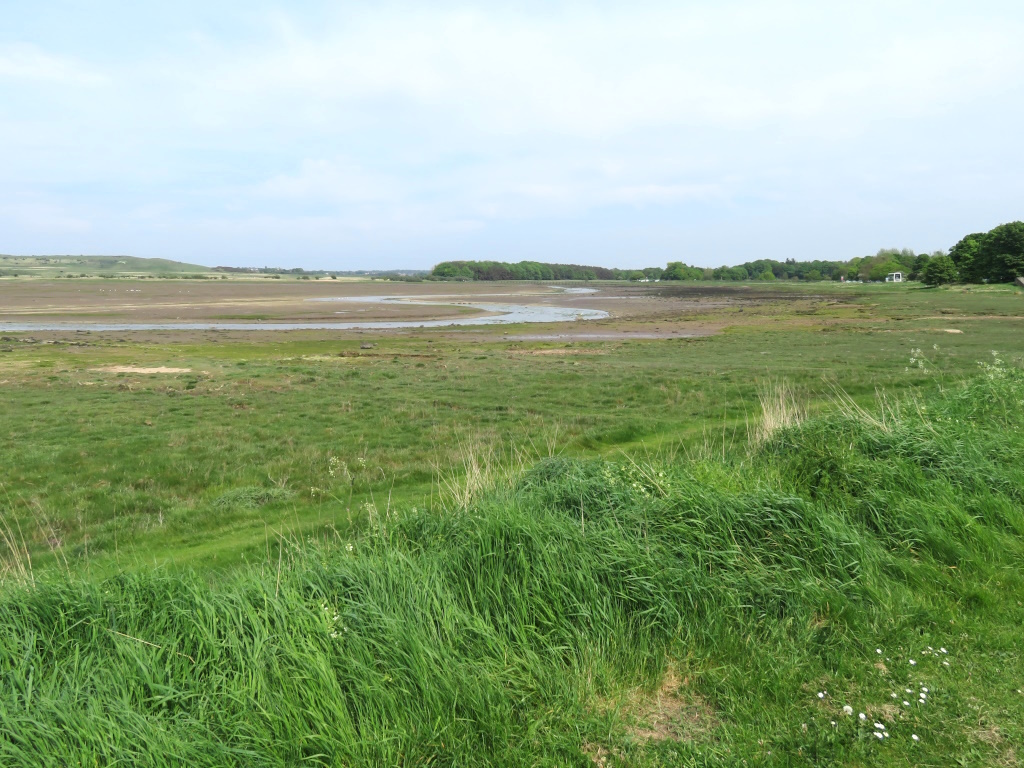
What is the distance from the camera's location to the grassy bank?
12.4ft

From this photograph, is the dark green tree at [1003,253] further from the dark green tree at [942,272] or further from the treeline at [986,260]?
the dark green tree at [942,272]

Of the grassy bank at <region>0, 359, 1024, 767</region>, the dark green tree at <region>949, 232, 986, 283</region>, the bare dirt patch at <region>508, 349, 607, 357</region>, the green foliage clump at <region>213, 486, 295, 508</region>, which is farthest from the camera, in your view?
the dark green tree at <region>949, 232, 986, 283</region>

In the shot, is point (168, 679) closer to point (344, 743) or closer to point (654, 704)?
point (344, 743)

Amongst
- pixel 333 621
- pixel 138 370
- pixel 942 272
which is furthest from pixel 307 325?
pixel 942 272

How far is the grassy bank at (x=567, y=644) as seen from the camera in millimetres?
Answer: 3783

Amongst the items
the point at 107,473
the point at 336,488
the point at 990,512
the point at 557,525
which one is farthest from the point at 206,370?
the point at 990,512

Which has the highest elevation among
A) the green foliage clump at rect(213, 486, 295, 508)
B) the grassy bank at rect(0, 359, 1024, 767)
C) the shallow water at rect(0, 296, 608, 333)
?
the grassy bank at rect(0, 359, 1024, 767)

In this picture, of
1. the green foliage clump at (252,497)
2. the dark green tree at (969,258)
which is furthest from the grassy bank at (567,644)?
the dark green tree at (969,258)

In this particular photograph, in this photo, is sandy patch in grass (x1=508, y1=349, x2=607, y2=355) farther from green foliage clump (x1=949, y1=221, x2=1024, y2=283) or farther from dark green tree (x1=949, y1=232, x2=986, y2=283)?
dark green tree (x1=949, y1=232, x2=986, y2=283)

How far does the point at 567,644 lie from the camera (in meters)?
4.70

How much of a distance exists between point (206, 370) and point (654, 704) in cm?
2883

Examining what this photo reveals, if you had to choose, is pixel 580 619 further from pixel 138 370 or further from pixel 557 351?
pixel 557 351

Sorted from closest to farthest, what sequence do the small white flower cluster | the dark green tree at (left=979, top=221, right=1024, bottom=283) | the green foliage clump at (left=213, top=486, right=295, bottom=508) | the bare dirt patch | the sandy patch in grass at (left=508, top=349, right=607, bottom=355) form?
the small white flower cluster < the green foliage clump at (left=213, top=486, right=295, bottom=508) < the bare dirt patch < the sandy patch in grass at (left=508, top=349, right=607, bottom=355) < the dark green tree at (left=979, top=221, right=1024, bottom=283)

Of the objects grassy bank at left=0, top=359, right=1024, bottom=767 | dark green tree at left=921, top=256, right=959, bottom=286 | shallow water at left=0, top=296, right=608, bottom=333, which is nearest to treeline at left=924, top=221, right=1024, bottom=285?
dark green tree at left=921, top=256, right=959, bottom=286
